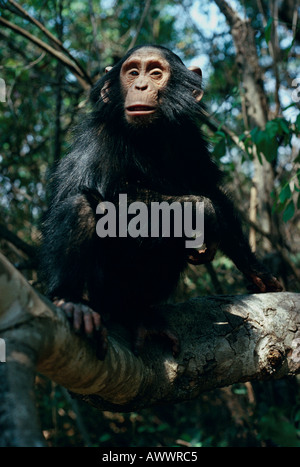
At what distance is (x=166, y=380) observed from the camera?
3016 mm

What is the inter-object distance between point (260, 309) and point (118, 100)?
198 centimetres

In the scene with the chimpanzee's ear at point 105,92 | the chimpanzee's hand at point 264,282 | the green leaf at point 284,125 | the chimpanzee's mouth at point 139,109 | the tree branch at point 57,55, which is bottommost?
the chimpanzee's hand at point 264,282

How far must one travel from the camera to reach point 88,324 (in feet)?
7.38

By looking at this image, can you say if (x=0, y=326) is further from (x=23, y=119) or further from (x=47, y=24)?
(x=47, y=24)

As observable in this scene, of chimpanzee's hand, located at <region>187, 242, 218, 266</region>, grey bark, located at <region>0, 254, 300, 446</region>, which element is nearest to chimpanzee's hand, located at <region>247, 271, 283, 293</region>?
grey bark, located at <region>0, 254, 300, 446</region>

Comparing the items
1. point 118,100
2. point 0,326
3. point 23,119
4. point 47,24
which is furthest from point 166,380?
point 47,24

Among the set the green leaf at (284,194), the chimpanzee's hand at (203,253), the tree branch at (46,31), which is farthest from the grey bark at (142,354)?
the tree branch at (46,31)

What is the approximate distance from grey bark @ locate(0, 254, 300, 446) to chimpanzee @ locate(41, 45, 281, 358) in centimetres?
19

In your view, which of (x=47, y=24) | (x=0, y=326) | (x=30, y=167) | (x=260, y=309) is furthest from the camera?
(x=47, y=24)

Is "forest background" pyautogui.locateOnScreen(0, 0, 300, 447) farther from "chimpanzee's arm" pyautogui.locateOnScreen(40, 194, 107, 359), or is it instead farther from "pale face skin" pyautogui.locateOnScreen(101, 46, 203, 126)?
"chimpanzee's arm" pyautogui.locateOnScreen(40, 194, 107, 359)

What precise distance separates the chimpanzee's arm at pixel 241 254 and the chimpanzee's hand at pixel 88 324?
1.85 m

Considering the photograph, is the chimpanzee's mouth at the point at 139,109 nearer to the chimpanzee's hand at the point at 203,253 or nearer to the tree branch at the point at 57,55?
the chimpanzee's hand at the point at 203,253

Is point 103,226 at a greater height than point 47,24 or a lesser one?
Result: lesser

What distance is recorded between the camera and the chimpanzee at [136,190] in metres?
2.96
